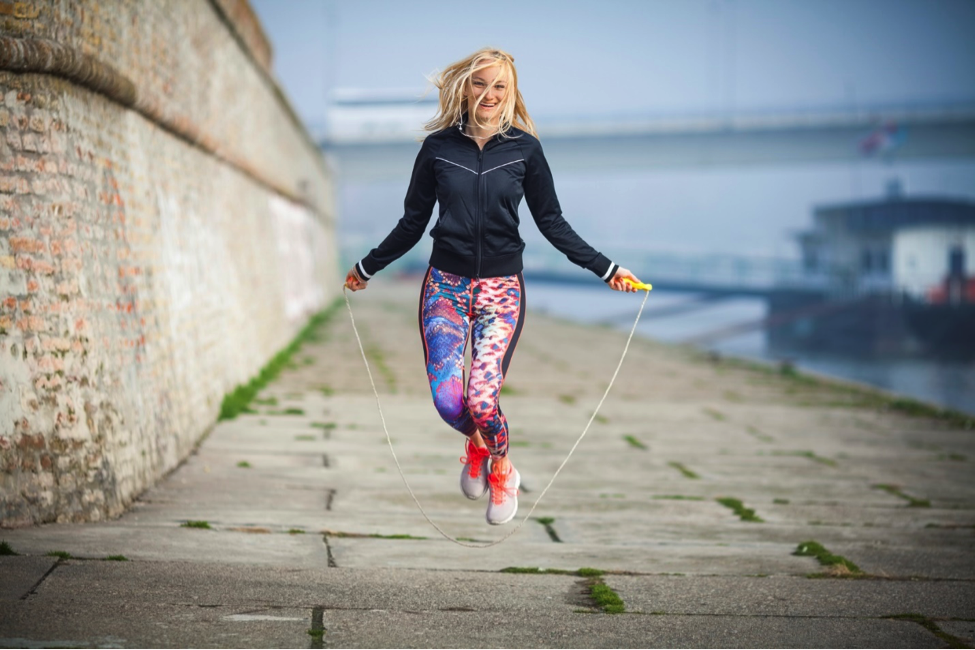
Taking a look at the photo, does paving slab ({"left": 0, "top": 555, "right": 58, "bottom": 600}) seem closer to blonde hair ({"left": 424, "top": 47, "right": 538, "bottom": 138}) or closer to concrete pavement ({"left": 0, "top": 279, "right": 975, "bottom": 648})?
concrete pavement ({"left": 0, "top": 279, "right": 975, "bottom": 648})

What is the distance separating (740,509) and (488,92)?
3.49m

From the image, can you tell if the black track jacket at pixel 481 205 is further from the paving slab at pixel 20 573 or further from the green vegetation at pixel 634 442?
the green vegetation at pixel 634 442

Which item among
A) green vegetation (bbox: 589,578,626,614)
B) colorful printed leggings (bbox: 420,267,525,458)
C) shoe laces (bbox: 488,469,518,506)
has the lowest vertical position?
green vegetation (bbox: 589,578,626,614)

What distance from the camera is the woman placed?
4.38 m

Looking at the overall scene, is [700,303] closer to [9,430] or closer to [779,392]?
[779,392]

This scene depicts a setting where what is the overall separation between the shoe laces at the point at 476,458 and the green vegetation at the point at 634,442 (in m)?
4.44

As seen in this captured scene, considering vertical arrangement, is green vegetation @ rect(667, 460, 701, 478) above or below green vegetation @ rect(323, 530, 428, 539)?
below

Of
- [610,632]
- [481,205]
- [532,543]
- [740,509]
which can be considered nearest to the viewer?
[610,632]

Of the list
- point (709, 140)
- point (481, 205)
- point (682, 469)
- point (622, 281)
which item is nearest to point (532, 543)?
point (622, 281)

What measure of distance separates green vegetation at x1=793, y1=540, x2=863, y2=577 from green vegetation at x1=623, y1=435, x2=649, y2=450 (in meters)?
3.52

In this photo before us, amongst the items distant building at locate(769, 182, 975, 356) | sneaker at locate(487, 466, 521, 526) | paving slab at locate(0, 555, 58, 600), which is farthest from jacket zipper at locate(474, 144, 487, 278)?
distant building at locate(769, 182, 975, 356)

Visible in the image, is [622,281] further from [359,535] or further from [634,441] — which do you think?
[634,441]

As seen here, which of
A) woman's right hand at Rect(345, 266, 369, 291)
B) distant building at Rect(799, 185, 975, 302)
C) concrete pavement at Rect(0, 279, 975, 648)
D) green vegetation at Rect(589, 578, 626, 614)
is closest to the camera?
concrete pavement at Rect(0, 279, 975, 648)

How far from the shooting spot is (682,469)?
26.6 ft
